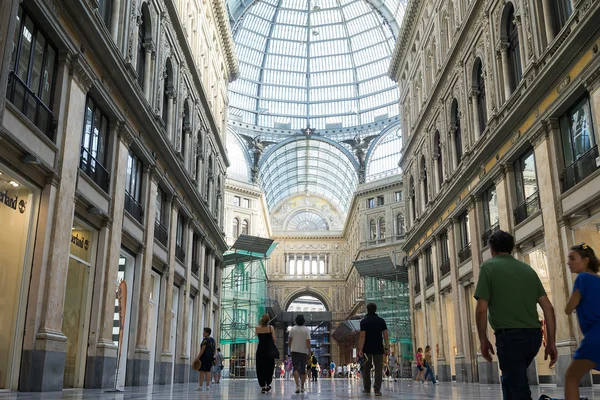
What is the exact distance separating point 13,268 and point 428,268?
25.2 metres

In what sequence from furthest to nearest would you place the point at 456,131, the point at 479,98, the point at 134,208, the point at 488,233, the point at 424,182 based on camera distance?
the point at 424,182, the point at 456,131, the point at 479,98, the point at 488,233, the point at 134,208

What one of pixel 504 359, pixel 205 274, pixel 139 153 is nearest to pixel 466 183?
pixel 139 153

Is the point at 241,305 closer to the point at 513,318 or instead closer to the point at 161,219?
the point at 161,219

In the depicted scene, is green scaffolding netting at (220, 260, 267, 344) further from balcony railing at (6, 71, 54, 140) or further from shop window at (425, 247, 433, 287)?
balcony railing at (6, 71, 54, 140)

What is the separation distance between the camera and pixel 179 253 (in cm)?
2584

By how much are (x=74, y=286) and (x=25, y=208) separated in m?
3.51

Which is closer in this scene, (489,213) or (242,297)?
(489,213)

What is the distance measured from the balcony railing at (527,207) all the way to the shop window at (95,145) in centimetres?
1251

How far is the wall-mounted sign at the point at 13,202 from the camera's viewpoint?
1093 cm

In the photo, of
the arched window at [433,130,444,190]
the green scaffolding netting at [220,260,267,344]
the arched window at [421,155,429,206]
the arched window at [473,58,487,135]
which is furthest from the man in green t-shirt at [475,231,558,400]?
the green scaffolding netting at [220,260,267,344]

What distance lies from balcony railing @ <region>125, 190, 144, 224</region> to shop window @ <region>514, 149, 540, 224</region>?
1242 cm

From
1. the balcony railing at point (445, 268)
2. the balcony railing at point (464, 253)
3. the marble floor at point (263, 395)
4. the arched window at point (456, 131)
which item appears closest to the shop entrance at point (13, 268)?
the marble floor at point (263, 395)

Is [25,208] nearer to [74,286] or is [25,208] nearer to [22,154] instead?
[22,154]

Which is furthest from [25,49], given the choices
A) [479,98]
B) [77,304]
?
[479,98]
